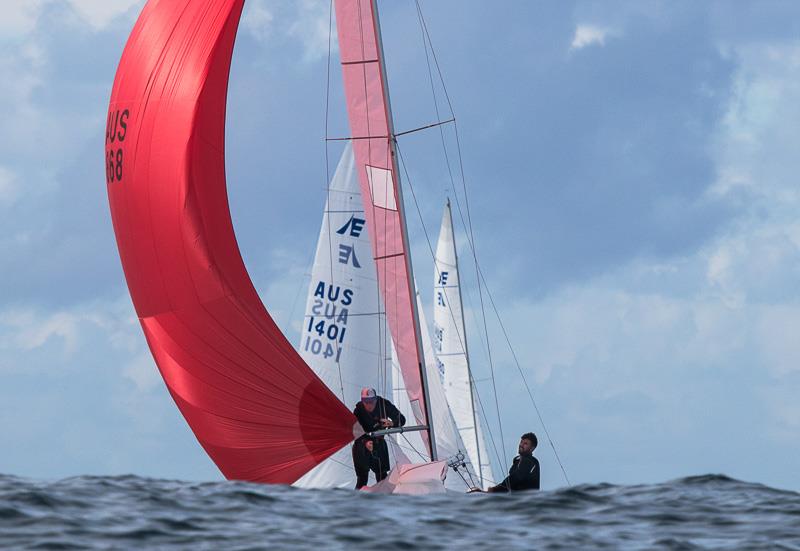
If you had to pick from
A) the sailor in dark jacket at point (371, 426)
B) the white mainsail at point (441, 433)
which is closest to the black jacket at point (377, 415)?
the sailor in dark jacket at point (371, 426)

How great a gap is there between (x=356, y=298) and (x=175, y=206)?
758cm

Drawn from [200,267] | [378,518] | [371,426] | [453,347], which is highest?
[453,347]

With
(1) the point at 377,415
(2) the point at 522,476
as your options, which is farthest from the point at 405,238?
(2) the point at 522,476

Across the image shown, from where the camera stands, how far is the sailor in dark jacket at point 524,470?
12234 millimetres

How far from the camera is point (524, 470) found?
484 inches

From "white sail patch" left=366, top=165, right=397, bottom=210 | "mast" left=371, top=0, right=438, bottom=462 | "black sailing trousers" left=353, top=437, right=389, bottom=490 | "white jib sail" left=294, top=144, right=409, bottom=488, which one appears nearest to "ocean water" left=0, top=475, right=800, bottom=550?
"black sailing trousers" left=353, top=437, right=389, bottom=490

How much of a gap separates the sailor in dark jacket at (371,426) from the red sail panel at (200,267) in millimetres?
187

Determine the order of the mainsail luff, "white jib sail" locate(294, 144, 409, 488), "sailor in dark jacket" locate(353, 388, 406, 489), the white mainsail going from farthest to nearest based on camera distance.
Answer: "white jib sail" locate(294, 144, 409, 488)
the white mainsail
the mainsail luff
"sailor in dark jacket" locate(353, 388, 406, 489)

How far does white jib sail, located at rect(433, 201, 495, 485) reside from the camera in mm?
26891

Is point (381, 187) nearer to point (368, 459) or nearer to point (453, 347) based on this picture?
point (368, 459)

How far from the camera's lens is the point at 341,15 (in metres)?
15.5

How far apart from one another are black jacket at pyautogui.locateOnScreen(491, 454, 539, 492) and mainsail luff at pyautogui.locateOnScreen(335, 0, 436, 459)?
2576mm

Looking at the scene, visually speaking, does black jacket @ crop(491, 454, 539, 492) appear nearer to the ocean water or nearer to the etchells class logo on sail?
the ocean water

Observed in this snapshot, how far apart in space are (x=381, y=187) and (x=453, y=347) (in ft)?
43.4
